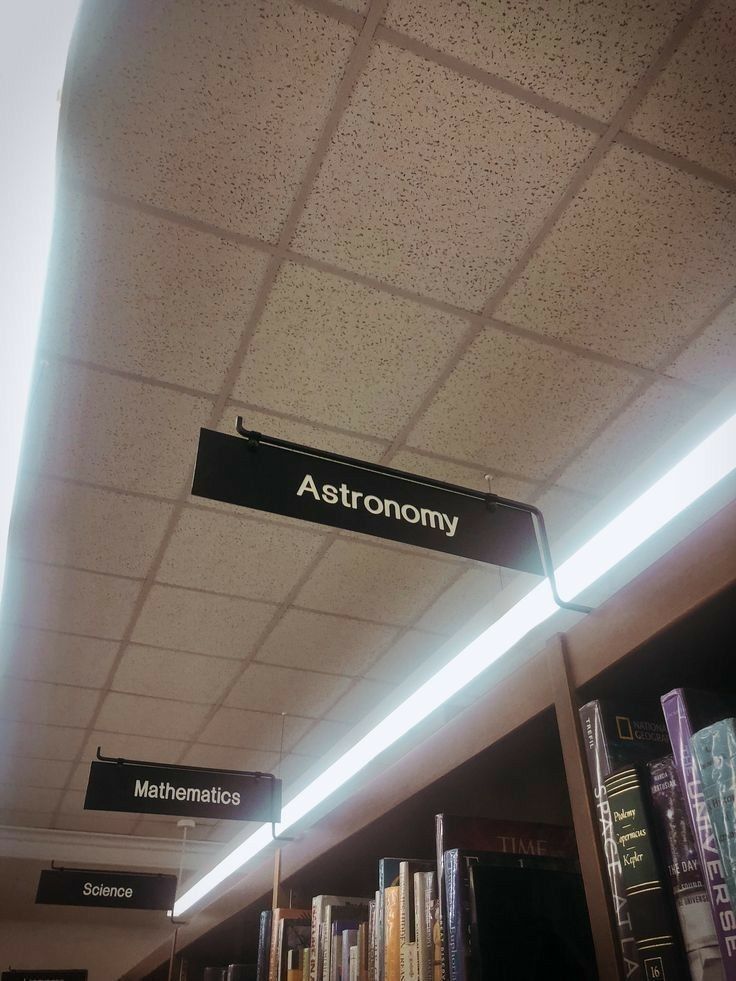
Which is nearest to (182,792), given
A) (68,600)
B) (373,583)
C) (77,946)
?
(68,600)

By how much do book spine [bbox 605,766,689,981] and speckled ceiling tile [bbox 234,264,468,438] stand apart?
5.13 ft

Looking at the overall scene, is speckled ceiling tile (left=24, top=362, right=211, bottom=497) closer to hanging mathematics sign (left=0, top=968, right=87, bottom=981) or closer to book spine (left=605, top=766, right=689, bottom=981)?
book spine (left=605, top=766, right=689, bottom=981)

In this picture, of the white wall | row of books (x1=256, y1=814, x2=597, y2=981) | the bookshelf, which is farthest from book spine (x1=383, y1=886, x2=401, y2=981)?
the white wall

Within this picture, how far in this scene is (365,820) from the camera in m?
1.67

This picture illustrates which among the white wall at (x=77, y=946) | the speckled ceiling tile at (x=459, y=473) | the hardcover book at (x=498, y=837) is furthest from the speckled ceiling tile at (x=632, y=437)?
the white wall at (x=77, y=946)

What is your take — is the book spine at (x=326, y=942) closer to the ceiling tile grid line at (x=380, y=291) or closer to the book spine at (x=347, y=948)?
the book spine at (x=347, y=948)

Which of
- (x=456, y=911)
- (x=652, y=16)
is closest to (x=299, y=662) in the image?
(x=456, y=911)

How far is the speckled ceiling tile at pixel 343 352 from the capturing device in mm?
2170

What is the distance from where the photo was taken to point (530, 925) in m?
1.09

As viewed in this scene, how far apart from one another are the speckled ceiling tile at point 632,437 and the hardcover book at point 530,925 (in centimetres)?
173

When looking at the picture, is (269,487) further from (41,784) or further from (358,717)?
(41,784)

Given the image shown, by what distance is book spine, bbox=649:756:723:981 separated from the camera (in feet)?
2.64

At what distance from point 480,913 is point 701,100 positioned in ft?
5.90

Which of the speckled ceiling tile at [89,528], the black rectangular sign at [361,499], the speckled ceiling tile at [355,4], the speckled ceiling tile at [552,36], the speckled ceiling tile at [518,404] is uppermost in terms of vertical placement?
the speckled ceiling tile at [355,4]
